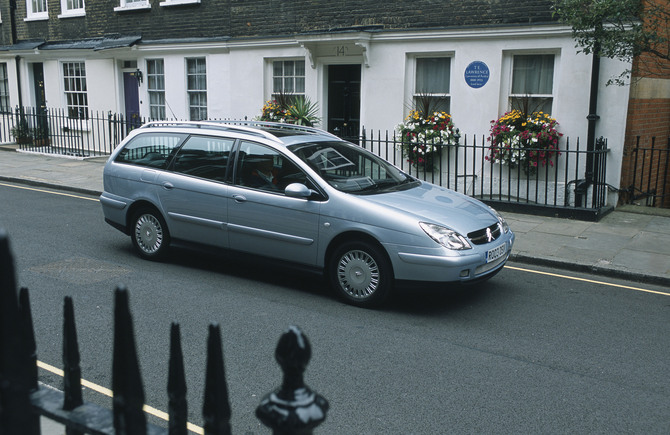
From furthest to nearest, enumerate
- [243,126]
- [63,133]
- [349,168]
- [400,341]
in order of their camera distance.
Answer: [63,133]
[243,126]
[349,168]
[400,341]

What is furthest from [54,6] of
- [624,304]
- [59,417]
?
[59,417]

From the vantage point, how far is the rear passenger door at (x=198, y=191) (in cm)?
750

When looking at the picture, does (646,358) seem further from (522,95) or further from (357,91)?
(357,91)

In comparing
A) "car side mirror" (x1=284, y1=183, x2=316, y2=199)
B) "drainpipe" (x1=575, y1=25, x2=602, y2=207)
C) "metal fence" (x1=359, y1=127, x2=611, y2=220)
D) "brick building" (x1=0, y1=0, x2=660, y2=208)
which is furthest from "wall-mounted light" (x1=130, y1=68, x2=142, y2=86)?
"car side mirror" (x1=284, y1=183, x2=316, y2=199)

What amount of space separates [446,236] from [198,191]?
3115 millimetres

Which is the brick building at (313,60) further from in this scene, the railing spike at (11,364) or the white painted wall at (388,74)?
the railing spike at (11,364)

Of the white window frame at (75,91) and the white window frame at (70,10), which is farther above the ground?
the white window frame at (70,10)

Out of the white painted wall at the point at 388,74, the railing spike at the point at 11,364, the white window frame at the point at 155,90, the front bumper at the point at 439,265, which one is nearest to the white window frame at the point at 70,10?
the white painted wall at the point at 388,74

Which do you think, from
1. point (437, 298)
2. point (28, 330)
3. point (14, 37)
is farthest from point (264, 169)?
point (14, 37)

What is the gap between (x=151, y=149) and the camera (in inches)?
326

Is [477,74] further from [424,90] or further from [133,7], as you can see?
[133,7]

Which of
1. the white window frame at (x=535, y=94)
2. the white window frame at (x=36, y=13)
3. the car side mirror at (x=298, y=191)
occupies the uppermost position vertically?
the white window frame at (x=36, y=13)

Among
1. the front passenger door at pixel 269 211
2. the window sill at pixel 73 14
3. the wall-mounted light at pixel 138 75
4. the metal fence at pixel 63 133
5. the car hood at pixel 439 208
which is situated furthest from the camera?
the window sill at pixel 73 14

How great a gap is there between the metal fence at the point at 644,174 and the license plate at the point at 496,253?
5.94 meters
